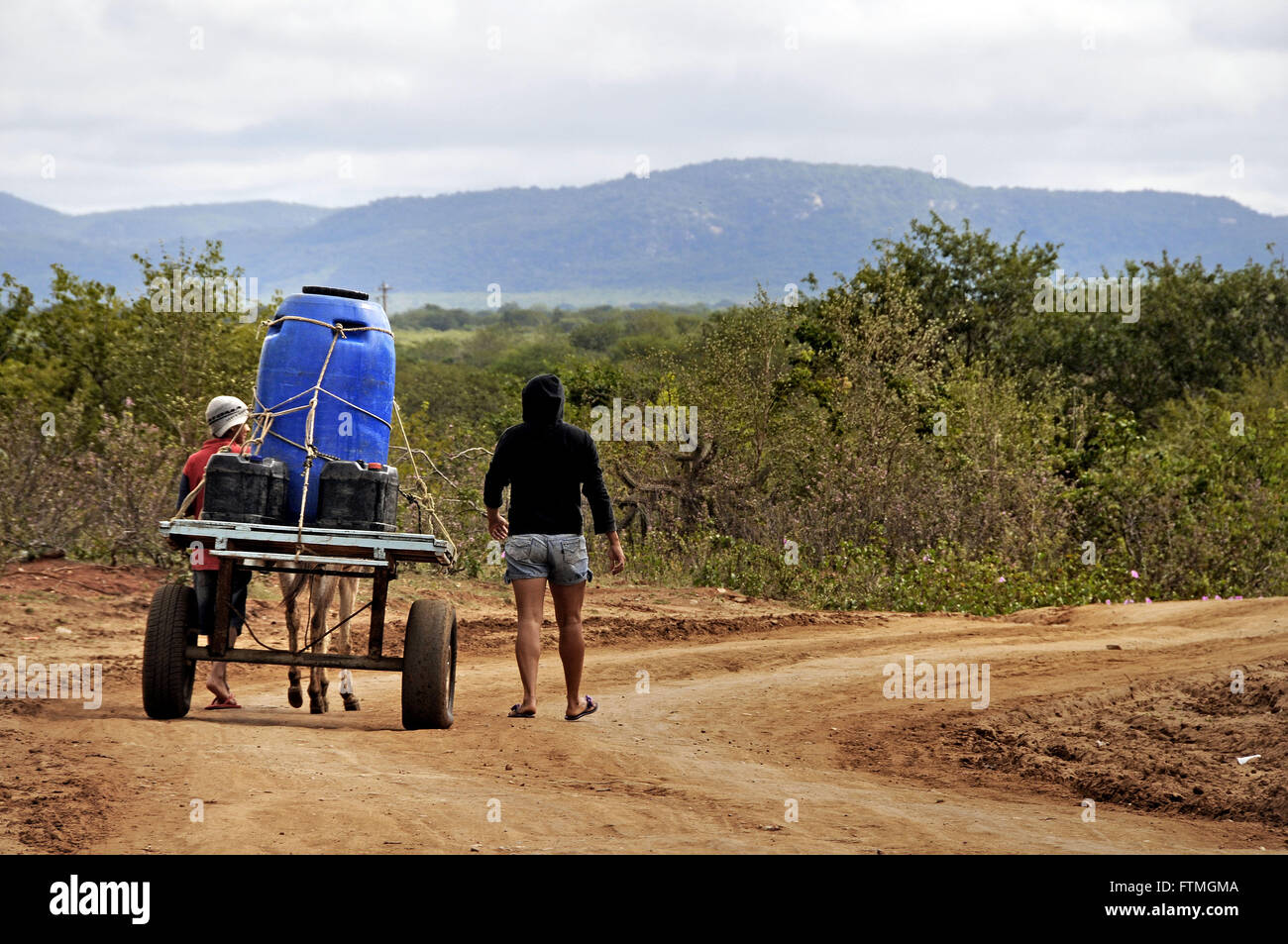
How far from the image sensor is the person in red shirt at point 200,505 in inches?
330

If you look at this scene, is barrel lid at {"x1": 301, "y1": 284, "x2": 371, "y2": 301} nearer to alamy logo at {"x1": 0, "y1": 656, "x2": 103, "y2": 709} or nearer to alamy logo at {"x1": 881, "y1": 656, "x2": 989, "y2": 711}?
alamy logo at {"x1": 0, "y1": 656, "x2": 103, "y2": 709}

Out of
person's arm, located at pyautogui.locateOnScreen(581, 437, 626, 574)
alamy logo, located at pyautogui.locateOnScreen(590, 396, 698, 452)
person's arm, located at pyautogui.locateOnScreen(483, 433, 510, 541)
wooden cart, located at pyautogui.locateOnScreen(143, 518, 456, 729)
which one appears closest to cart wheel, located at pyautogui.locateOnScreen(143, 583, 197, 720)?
wooden cart, located at pyautogui.locateOnScreen(143, 518, 456, 729)

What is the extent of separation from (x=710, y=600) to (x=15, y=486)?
298 inches

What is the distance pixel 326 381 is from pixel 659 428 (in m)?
10.7

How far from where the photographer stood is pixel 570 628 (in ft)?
28.3

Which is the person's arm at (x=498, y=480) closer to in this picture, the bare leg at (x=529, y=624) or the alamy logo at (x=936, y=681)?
the bare leg at (x=529, y=624)

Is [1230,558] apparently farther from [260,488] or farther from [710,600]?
[260,488]

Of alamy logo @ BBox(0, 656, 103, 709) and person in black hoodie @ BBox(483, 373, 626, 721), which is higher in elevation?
person in black hoodie @ BBox(483, 373, 626, 721)

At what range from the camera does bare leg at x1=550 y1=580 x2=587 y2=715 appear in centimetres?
859

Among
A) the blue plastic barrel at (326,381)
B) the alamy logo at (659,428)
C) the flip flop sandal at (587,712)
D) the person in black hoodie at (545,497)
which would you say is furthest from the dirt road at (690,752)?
the alamy logo at (659,428)

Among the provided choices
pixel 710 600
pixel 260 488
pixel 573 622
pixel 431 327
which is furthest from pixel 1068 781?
pixel 431 327

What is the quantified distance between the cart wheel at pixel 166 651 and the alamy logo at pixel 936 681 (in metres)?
5.20

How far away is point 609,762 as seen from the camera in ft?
25.2

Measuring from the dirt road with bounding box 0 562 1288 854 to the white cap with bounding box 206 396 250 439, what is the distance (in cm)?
186
